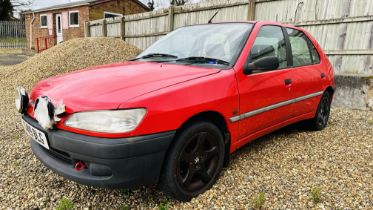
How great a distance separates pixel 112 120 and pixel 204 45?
1599 mm

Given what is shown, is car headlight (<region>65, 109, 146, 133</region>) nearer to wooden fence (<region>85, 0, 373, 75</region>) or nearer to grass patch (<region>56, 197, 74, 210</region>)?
grass patch (<region>56, 197, 74, 210</region>)

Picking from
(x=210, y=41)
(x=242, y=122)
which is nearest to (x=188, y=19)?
(x=210, y=41)

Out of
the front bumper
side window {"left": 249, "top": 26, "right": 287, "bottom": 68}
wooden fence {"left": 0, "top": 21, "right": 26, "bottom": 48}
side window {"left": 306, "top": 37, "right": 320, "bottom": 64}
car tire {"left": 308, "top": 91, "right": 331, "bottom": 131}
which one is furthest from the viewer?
wooden fence {"left": 0, "top": 21, "right": 26, "bottom": 48}

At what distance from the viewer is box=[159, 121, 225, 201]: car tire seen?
8.13 ft

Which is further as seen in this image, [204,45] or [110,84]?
[204,45]

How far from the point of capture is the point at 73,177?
7.74 ft

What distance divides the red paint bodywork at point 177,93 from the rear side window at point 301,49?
342 mm

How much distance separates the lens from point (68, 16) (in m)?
22.5

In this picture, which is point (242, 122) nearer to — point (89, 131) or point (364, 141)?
point (89, 131)

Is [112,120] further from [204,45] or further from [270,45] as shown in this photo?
[270,45]

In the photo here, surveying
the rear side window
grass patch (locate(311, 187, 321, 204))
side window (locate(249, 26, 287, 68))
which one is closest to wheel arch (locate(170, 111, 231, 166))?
side window (locate(249, 26, 287, 68))

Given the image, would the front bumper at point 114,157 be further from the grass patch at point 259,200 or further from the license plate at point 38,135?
the grass patch at point 259,200

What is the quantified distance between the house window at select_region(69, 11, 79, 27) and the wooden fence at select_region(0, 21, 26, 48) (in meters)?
6.53

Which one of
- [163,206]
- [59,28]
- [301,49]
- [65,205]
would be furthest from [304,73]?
[59,28]
